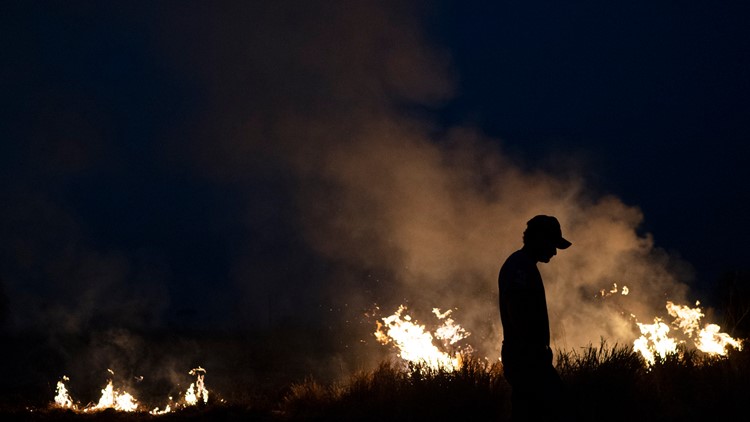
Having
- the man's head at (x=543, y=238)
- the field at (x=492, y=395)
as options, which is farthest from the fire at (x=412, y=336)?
the man's head at (x=543, y=238)

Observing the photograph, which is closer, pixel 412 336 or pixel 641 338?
pixel 412 336

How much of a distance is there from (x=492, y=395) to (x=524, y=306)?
2355 mm

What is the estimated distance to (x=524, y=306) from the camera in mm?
3564

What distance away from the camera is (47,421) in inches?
253

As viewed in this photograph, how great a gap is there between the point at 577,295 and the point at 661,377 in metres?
6.16

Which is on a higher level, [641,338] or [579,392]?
[641,338]

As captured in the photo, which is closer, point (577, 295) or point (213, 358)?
point (577, 295)

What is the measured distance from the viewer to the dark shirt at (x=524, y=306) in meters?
3.54

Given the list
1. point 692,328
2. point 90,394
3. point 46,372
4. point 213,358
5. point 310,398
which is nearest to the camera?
point 310,398

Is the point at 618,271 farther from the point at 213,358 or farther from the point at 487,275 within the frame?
the point at 213,358

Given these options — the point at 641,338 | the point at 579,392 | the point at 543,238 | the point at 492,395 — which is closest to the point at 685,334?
the point at 641,338

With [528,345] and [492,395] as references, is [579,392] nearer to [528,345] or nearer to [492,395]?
[492,395]

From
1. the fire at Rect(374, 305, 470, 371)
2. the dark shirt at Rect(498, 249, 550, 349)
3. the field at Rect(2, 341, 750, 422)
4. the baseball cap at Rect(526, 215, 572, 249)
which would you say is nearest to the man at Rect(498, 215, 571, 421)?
the dark shirt at Rect(498, 249, 550, 349)

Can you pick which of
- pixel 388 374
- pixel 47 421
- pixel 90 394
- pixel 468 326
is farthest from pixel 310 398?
pixel 90 394
